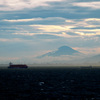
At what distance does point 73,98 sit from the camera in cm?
6481

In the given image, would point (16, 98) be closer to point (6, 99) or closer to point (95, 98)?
point (6, 99)

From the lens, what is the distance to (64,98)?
213 feet

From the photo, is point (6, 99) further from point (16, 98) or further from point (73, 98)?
point (73, 98)

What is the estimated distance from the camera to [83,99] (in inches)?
2490

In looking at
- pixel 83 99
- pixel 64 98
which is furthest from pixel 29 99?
pixel 83 99

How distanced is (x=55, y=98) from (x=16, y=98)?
361 inches

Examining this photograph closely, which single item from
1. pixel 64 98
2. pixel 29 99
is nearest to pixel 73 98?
pixel 64 98

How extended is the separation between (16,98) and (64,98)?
37.1 feet

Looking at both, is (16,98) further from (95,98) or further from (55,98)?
(95,98)

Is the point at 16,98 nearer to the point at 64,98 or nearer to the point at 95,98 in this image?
the point at 64,98

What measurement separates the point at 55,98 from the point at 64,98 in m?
2.15

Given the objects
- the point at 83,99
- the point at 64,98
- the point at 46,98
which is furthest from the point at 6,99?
the point at 83,99

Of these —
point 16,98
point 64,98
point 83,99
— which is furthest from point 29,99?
point 83,99

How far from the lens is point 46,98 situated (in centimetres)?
6431
